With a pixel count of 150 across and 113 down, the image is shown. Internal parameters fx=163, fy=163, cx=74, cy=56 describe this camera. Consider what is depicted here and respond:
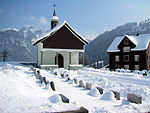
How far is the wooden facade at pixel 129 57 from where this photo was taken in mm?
34688

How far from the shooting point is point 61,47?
26.0 meters

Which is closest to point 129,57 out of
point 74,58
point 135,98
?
point 74,58

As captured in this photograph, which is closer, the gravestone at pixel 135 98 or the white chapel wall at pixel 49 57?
the gravestone at pixel 135 98

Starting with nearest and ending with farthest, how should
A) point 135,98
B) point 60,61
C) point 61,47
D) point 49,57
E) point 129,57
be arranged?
point 135,98 < point 61,47 < point 49,57 < point 60,61 < point 129,57

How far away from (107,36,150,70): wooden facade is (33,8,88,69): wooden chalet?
556 inches

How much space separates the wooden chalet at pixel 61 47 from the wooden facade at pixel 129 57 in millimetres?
14117

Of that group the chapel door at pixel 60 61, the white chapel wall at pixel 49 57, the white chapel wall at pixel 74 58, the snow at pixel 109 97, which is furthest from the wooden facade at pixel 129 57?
the snow at pixel 109 97

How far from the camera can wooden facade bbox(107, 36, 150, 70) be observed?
34.7m

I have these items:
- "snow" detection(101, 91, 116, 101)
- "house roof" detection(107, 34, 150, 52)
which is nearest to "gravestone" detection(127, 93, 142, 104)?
"snow" detection(101, 91, 116, 101)

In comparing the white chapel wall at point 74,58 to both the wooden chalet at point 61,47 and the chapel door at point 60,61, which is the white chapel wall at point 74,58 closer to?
the wooden chalet at point 61,47

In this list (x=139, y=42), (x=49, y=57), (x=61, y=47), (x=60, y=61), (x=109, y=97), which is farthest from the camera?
(x=139, y=42)

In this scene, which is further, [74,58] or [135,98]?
[74,58]

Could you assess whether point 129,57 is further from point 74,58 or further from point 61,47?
point 61,47

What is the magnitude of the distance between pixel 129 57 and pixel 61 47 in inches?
721
